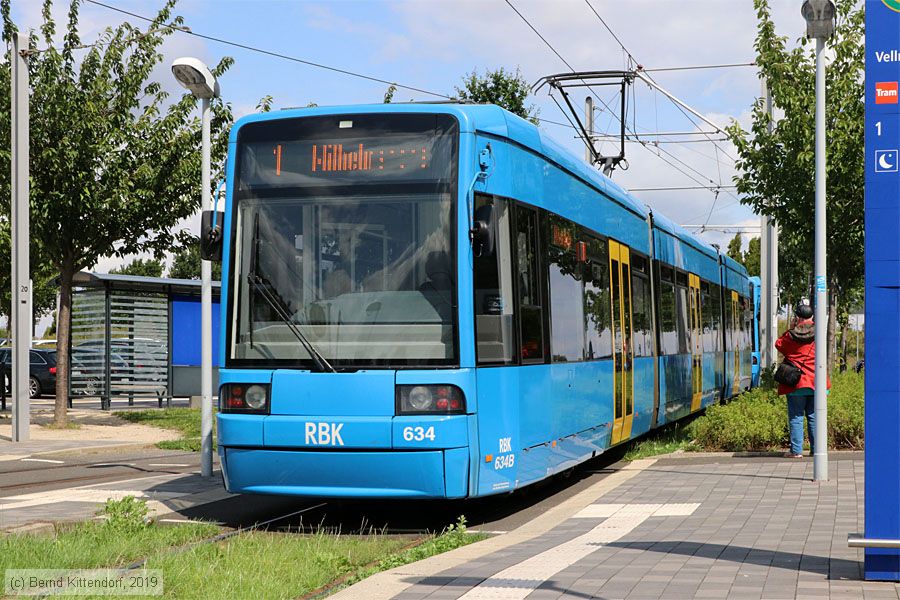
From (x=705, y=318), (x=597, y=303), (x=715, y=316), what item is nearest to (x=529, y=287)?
(x=597, y=303)

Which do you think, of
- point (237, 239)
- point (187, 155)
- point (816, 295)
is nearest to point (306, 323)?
point (237, 239)

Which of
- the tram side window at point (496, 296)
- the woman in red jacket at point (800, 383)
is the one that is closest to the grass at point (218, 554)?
the tram side window at point (496, 296)

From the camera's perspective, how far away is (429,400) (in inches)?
352

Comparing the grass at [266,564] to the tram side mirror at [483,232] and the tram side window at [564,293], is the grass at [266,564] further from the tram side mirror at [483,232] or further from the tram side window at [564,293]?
the tram side window at [564,293]

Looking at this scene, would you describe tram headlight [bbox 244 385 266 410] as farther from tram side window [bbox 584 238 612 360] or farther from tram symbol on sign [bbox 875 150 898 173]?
tram symbol on sign [bbox 875 150 898 173]

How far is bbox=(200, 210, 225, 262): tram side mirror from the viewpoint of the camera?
9773 mm

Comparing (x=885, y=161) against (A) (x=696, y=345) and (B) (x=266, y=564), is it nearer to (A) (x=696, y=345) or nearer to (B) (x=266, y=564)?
(B) (x=266, y=564)

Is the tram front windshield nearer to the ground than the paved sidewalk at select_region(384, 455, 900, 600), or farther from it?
farther from it

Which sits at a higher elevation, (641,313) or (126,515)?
(641,313)

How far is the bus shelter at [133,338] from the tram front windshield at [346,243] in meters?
16.7

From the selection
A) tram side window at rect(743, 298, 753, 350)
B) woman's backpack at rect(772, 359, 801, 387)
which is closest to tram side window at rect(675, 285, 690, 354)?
woman's backpack at rect(772, 359, 801, 387)

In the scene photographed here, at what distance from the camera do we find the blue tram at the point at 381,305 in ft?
29.5

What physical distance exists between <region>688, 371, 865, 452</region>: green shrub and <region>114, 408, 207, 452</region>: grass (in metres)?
8.31

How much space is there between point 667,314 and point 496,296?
8.77 meters
